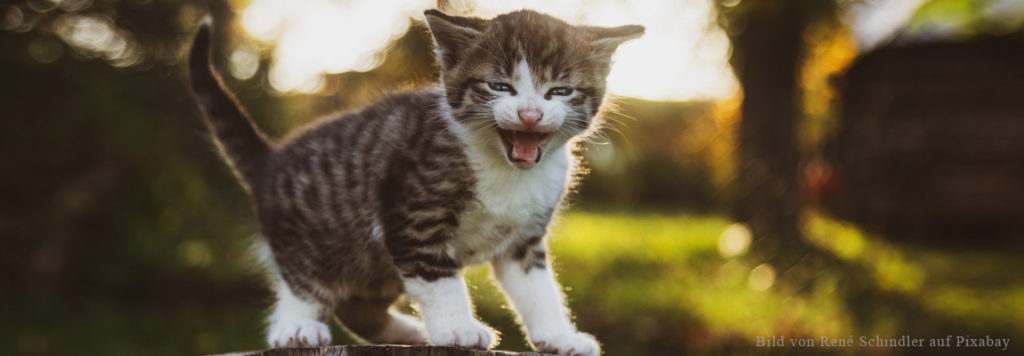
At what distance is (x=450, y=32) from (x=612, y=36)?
48 cm

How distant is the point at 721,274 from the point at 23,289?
5.41 metres

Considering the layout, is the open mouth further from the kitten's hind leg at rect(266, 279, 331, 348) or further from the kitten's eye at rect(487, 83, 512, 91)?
the kitten's hind leg at rect(266, 279, 331, 348)

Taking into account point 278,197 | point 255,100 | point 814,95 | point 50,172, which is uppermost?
point 814,95

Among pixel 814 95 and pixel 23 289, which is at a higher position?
pixel 814 95

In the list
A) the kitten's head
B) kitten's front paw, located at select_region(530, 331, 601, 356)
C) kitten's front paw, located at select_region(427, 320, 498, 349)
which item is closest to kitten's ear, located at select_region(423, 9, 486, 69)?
the kitten's head

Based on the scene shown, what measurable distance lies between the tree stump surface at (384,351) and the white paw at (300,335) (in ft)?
1.02

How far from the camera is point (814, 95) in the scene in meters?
7.29

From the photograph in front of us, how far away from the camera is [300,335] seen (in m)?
2.36

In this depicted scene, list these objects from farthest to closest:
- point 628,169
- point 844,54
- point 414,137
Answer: point 628,169 → point 844,54 → point 414,137

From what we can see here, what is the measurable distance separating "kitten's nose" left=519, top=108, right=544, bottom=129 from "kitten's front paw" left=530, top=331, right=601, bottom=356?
741mm

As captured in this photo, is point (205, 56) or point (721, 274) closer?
point (205, 56)

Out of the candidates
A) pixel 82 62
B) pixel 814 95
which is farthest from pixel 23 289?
pixel 814 95

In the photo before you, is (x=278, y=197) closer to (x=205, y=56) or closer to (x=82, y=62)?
(x=205, y=56)

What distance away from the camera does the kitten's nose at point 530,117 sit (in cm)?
193
